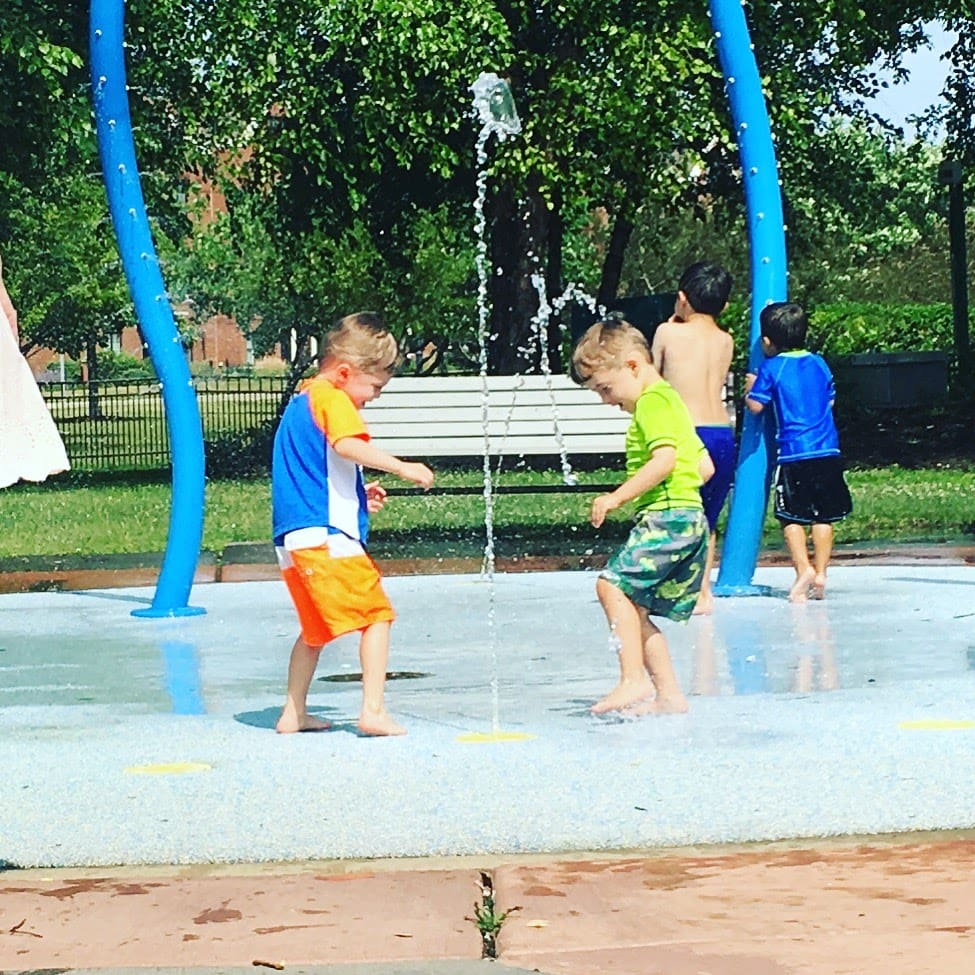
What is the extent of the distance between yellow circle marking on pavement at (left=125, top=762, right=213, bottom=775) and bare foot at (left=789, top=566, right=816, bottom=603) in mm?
4552

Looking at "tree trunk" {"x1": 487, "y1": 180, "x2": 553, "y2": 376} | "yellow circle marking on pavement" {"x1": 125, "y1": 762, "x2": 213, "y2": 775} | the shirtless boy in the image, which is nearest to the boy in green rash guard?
"yellow circle marking on pavement" {"x1": 125, "y1": 762, "x2": 213, "y2": 775}

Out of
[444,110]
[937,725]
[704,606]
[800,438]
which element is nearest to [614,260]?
[444,110]

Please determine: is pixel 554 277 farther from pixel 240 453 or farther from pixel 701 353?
pixel 701 353

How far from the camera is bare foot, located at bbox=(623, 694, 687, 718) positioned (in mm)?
6758

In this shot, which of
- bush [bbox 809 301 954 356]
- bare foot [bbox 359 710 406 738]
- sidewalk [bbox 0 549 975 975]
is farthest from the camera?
bush [bbox 809 301 954 356]

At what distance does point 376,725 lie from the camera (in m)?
6.43

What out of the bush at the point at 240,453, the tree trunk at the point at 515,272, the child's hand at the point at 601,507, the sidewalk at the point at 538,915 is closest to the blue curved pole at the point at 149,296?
the child's hand at the point at 601,507

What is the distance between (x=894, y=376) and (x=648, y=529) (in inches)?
1065

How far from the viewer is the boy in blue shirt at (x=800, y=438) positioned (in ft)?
32.8

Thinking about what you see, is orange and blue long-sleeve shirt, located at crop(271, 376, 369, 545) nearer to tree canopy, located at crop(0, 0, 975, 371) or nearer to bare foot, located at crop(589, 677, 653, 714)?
bare foot, located at crop(589, 677, 653, 714)

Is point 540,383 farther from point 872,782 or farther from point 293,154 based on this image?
point 293,154

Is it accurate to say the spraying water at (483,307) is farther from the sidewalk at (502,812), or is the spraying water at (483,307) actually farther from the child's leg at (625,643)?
the sidewalk at (502,812)

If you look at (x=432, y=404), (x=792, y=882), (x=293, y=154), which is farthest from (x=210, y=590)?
(x=293, y=154)

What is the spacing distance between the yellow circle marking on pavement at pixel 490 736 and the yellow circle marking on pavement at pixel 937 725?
1.15m
